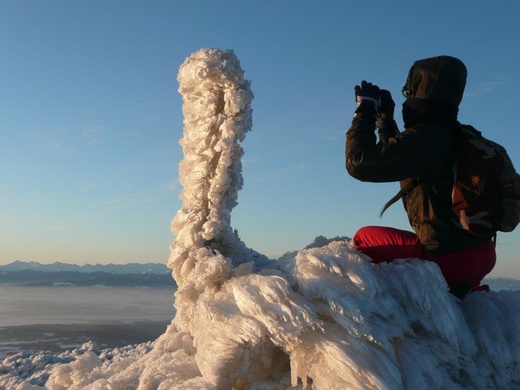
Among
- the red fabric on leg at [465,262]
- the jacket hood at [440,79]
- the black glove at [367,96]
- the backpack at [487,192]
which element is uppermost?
the jacket hood at [440,79]

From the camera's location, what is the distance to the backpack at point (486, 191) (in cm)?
291

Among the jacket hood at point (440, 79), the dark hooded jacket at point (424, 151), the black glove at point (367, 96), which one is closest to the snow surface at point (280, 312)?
the dark hooded jacket at point (424, 151)

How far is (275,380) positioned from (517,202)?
1.61 metres

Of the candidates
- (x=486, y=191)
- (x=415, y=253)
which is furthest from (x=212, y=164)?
(x=486, y=191)

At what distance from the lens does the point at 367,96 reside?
3119mm

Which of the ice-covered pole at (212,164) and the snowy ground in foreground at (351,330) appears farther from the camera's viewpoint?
the ice-covered pole at (212,164)

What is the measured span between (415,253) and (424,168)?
50 cm

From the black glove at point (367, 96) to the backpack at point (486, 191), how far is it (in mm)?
578

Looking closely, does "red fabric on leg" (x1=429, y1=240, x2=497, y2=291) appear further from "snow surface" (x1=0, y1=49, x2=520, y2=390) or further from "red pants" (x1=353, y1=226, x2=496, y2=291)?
"snow surface" (x1=0, y1=49, x2=520, y2=390)

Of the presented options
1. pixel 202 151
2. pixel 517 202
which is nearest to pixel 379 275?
pixel 517 202

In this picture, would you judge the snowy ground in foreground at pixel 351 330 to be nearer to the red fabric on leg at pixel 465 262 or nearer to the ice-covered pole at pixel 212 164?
Answer: the red fabric on leg at pixel 465 262

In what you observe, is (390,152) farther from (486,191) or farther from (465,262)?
(465,262)

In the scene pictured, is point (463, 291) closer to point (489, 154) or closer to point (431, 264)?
point (431, 264)

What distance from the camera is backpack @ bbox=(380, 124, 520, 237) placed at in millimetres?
2906
